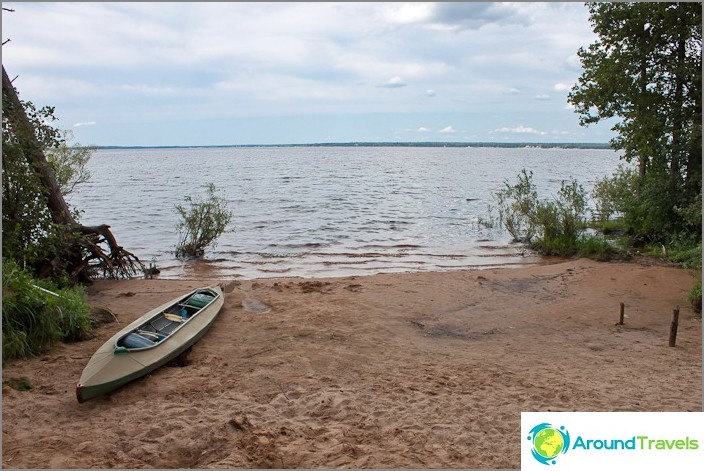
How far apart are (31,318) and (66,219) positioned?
493cm

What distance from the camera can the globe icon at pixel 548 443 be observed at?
453 centimetres

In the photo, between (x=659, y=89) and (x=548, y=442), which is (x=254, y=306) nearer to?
(x=548, y=442)

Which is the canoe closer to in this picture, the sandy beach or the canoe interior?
the canoe interior

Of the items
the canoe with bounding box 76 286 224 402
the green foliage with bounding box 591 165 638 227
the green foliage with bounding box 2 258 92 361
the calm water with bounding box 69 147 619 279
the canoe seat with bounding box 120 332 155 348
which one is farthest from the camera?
the calm water with bounding box 69 147 619 279

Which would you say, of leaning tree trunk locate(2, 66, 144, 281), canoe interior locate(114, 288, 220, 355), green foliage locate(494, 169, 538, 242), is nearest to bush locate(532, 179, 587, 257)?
green foliage locate(494, 169, 538, 242)

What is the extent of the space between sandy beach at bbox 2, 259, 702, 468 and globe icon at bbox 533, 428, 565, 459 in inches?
31.1

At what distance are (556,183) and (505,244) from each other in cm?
3024

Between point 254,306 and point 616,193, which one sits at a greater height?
point 616,193

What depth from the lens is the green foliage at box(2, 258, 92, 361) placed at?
26.7 ft

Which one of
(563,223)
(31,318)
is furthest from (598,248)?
(31,318)

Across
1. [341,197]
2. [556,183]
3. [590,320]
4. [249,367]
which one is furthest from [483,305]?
[556,183]

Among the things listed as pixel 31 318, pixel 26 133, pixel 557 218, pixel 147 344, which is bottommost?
pixel 147 344

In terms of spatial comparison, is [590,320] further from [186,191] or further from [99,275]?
[186,191]

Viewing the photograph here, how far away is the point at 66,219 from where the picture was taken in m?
12.8
